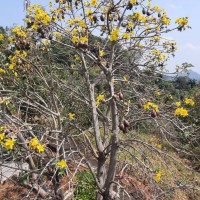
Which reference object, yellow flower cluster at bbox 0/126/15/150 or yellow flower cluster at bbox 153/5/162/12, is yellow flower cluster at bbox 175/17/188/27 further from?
yellow flower cluster at bbox 0/126/15/150

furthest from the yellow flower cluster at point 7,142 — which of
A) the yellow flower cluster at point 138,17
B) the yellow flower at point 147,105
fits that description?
the yellow flower cluster at point 138,17

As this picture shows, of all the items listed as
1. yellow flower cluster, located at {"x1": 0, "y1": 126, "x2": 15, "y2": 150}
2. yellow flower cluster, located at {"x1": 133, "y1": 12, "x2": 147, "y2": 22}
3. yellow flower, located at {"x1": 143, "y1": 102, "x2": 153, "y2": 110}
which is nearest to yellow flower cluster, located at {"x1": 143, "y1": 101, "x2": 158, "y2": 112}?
yellow flower, located at {"x1": 143, "y1": 102, "x2": 153, "y2": 110}

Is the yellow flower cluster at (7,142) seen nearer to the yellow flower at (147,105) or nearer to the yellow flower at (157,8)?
the yellow flower at (147,105)

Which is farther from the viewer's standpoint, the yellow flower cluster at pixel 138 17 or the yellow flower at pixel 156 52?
the yellow flower at pixel 156 52

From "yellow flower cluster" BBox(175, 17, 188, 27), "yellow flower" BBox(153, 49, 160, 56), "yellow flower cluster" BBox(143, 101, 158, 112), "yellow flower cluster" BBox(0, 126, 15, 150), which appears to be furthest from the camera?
"yellow flower" BBox(153, 49, 160, 56)

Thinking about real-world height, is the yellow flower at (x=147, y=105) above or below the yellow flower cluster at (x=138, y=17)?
below

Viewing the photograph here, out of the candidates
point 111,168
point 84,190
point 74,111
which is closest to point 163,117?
point 111,168

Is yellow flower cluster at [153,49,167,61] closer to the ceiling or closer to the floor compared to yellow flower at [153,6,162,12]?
closer to the floor

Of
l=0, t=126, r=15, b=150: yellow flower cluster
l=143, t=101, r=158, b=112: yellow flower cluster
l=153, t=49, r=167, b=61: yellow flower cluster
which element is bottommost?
l=0, t=126, r=15, b=150: yellow flower cluster

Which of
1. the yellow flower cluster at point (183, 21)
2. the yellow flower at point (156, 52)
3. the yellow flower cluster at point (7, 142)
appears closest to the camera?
the yellow flower cluster at point (7, 142)

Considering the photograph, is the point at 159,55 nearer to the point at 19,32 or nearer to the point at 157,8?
the point at 157,8

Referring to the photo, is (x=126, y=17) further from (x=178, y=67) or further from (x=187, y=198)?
(x=187, y=198)

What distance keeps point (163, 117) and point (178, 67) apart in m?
1.32

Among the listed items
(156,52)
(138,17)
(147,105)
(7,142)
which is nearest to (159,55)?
(156,52)
